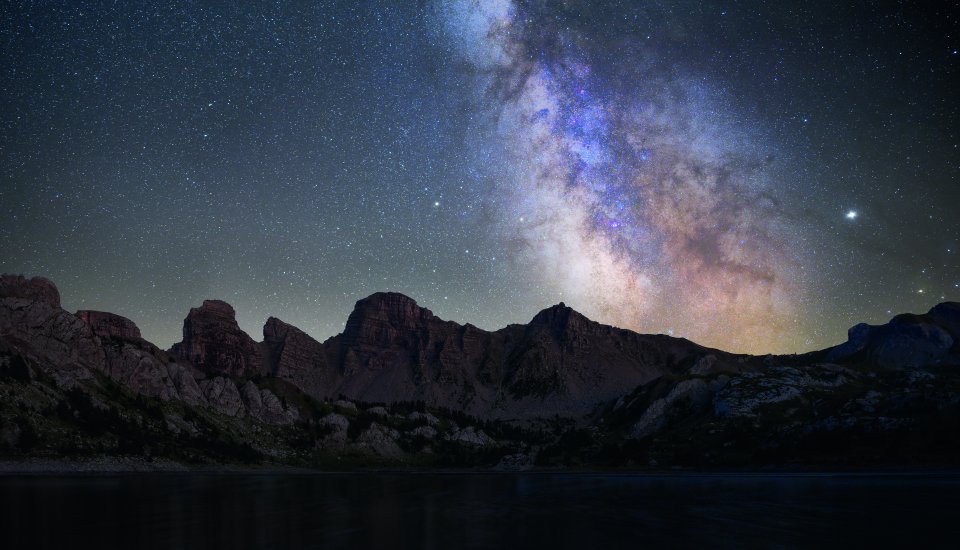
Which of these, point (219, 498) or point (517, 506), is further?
point (219, 498)

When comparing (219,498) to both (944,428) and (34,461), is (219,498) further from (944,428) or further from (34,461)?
(944,428)

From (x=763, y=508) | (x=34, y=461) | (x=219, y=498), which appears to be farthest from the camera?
(x=34, y=461)

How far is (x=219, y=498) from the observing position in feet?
325

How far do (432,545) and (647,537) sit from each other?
18.6 meters

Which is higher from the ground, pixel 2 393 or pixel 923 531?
pixel 2 393

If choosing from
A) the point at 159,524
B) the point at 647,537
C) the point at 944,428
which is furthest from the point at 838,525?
the point at 944,428

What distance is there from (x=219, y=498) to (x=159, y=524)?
4328 centimetres

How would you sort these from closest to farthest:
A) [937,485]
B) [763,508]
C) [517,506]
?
[763,508] < [517,506] < [937,485]

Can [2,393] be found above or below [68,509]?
above

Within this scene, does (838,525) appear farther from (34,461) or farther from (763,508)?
(34,461)

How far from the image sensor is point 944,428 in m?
200

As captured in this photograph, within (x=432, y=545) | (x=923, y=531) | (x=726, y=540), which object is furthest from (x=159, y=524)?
(x=923, y=531)

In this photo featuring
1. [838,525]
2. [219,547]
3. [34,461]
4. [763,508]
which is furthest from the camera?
[34,461]

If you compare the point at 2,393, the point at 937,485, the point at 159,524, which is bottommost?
the point at 937,485
